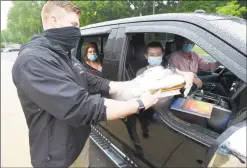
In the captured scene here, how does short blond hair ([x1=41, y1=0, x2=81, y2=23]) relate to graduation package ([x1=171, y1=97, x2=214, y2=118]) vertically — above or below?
above

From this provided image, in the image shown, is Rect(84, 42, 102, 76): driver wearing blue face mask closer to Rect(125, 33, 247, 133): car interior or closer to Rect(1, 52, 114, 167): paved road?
Rect(125, 33, 247, 133): car interior

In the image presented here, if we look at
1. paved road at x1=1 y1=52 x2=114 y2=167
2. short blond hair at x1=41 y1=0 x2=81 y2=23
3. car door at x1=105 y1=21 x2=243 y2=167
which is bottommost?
paved road at x1=1 y1=52 x2=114 y2=167

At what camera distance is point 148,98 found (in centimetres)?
147

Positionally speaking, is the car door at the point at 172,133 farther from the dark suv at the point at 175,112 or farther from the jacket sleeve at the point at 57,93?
the jacket sleeve at the point at 57,93

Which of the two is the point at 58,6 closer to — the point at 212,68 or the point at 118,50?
the point at 118,50

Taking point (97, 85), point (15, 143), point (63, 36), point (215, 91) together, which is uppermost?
point (63, 36)

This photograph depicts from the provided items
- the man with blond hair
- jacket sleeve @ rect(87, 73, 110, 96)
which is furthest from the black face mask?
jacket sleeve @ rect(87, 73, 110, 96)

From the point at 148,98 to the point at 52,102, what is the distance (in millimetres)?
583

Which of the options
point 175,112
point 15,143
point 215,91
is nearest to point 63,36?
point 175,112

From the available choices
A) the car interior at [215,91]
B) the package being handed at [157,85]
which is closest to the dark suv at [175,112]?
the car interior at [215,91]

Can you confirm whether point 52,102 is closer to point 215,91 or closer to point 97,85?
point 97,85

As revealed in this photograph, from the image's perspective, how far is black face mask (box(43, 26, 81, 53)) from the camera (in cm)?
155

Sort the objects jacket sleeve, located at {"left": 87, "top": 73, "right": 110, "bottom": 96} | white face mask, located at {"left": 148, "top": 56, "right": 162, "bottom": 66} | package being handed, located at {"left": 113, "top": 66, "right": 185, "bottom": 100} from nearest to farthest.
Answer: package being handed, located at {"left": 113, "top": 66, "right": 185, "bottom": 100} → jacket sleeve, located at {"left": 87, "top": 73, "right": 110, "bottom": 96} → white face mask, located at {"left": 148, "top": 56, "right": 162, "bottom": 66}

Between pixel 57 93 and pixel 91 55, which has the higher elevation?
pixel 57 93
